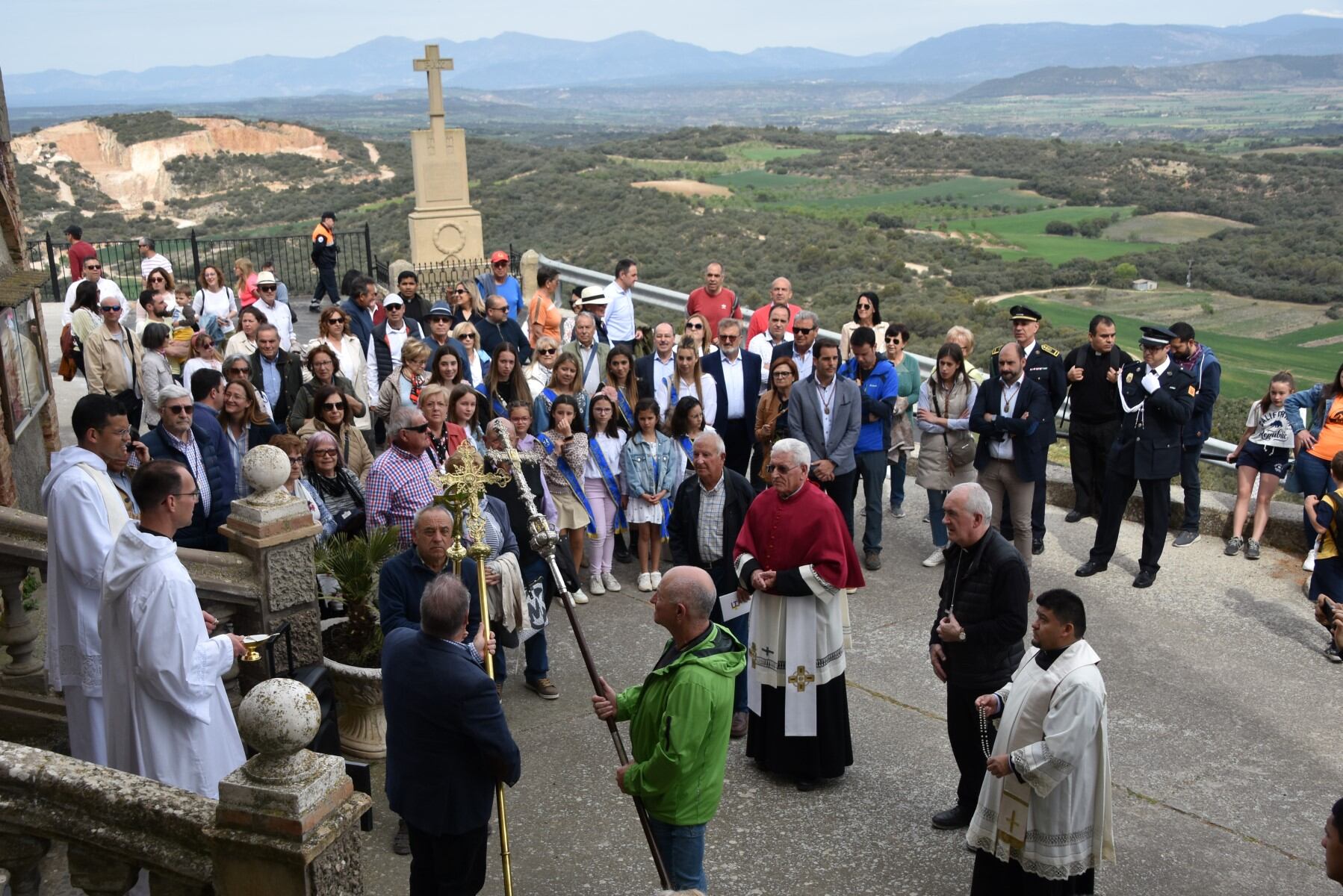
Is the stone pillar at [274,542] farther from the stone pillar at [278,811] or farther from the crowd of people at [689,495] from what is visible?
the stone pillar at [278,811]

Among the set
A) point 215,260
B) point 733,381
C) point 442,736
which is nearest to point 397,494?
point 442,736

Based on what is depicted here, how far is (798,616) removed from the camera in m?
6.47

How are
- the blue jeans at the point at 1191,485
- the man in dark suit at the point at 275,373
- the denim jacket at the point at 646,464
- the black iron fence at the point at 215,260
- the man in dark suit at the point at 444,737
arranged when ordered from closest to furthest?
the man in dark suit at the point at 444,737
the denim jacket at the point at 646,464
the man in dark suit at the point at 275,373
the blue jeans at the point at 1191,485
the black iron fence at the point at 215,260

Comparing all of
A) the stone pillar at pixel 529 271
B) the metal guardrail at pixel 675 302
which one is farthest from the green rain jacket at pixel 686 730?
the stone pillar at pixel 529 271

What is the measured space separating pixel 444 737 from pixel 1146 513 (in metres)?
6.61

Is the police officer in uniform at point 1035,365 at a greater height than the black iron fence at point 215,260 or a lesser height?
greater

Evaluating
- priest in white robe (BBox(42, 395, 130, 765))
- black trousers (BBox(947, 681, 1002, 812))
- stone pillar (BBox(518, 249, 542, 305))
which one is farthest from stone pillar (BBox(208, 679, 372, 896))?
stone pillar (BBox(518, 249, 542, 305))

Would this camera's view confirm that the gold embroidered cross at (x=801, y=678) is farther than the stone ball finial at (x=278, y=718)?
Yes

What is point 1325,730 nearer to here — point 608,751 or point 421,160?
point 608,751

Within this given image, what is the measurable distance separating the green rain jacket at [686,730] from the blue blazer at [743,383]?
542 centimetres

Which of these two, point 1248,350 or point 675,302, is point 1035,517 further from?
point 1248,350

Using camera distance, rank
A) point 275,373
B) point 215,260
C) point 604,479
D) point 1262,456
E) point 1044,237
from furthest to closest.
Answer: point 1044,237
point 215,260
point 1262,456
point 275,373
point 604,479

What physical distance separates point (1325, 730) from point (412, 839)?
5519mm

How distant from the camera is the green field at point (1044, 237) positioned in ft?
94.9
